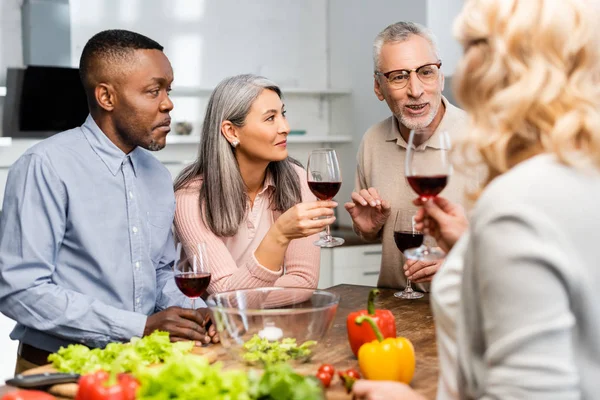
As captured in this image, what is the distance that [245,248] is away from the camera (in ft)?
8.95

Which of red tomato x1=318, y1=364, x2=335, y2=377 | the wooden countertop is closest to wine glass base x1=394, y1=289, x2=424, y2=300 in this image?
the wooden countertop

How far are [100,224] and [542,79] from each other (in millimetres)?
1485

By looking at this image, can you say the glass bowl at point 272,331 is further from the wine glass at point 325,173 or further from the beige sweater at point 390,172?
the beige sweater at point 390,172

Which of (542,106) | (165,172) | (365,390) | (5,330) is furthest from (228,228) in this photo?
(5,330)

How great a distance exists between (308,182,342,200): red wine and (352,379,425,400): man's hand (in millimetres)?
1036

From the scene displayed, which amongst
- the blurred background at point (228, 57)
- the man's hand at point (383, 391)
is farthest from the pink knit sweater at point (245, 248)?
the blurred background at point (228, 57)

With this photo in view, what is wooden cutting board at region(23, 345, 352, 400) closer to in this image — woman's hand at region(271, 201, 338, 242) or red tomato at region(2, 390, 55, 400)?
red tomato at region(2, 390, 55, 400)

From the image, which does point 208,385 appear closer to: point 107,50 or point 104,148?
point 104,148

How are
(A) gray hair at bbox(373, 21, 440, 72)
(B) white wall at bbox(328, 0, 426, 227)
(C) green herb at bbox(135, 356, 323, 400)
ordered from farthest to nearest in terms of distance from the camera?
(B) white wall at bbox(328, 0, 426, 227) → (A) gray hair at bbox(373, 21, 440, 72) → (C) green herb at bbox(135, 356, 323, 400)

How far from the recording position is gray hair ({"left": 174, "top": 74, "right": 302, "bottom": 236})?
2.62 meters

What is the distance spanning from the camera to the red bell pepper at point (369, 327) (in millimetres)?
1759

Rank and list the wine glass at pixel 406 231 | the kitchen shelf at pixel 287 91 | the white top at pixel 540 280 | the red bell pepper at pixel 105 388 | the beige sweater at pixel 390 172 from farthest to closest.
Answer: the kitchen shelf at pixel 287 91 → the beige sweater at pixel 390 172 → the wine glass at pixel 406 231 → the red bell pepper at pixel 105 388 → the white top at pixel 540 280

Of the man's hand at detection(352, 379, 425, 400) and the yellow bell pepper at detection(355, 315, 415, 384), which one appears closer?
the man's hand at detection(352, 379, 425, 400)

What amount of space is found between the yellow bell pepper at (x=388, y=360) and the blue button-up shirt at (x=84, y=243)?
27.8 inches
